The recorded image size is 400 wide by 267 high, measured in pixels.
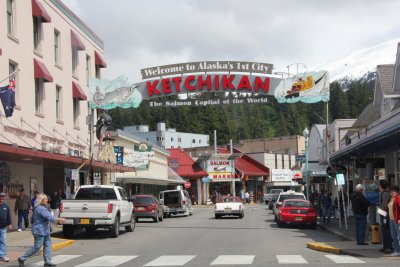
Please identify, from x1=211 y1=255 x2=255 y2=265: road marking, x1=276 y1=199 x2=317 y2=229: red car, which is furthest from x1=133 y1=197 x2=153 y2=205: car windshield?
x1=211 y1=255 x2=255 y2=265: road marking

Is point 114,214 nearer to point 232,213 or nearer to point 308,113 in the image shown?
point 232,213

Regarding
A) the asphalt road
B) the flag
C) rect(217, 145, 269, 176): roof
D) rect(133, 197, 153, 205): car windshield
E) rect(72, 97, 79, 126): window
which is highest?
rect(72, 97, 79, 126): window

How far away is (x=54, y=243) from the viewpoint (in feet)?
64.7

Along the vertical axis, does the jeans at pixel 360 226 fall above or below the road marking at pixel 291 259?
above

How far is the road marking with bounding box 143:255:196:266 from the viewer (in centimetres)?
1441

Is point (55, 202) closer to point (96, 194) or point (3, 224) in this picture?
point (96, 194)

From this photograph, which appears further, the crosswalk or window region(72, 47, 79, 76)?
window region(72, 47, 79, 76)

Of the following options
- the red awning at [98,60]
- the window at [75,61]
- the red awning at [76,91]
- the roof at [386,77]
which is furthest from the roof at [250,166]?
the roof at [386,77]

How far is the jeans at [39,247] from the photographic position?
45.4 feet

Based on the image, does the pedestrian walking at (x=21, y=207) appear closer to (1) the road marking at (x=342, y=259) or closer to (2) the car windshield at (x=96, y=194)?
(2) the car windshield at (x=96, y=194)

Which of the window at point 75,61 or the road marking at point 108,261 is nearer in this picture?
the road marking at point 108,261

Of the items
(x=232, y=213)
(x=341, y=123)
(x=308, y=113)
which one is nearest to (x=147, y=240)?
(x=232, y=213)

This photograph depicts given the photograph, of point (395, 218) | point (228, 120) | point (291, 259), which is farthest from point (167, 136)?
point (395, 218)

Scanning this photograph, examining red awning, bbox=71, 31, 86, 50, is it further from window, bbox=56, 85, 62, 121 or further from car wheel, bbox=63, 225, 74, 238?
car wheel, bbox=63, 225, 74, 238
